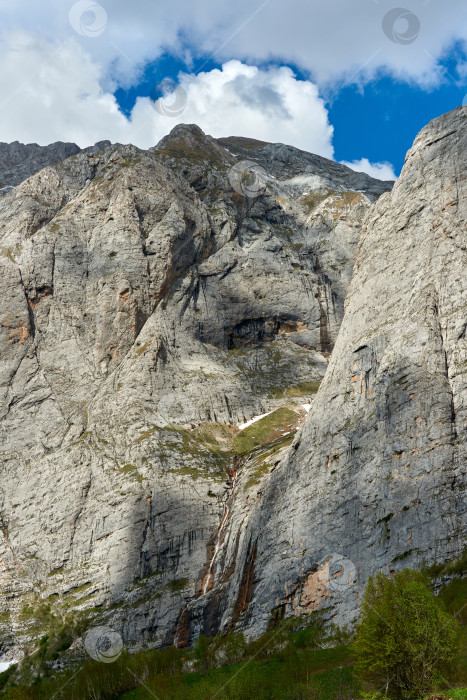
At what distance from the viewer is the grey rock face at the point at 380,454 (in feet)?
168

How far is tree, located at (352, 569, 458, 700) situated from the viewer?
96.4ft

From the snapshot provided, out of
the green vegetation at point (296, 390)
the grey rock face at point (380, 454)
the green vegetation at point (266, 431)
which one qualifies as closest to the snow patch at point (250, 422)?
the green vegetation at point (266, 431)

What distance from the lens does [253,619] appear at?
56406mm

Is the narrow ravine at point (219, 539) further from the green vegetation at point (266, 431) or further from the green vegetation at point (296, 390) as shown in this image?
the green vegetation at point (296, 390)

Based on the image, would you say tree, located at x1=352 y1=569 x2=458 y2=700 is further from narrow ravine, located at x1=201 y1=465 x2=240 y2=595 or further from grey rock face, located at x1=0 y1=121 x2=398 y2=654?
narrow ravine, located at x1=201 y1=465 x2=240 y2=595

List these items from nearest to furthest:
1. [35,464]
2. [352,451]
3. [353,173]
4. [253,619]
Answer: [253,619]
[352,451]
[35,464]
[353,173]

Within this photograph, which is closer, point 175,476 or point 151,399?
point 175,476

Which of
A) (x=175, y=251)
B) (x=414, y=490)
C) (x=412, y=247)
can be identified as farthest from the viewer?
(x=175, y=251)

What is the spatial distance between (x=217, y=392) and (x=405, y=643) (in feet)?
218

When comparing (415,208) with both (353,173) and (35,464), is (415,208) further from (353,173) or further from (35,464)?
(353,173)

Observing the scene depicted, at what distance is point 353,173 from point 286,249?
6669 centimetres

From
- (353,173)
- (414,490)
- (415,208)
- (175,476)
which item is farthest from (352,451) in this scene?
(353,173)

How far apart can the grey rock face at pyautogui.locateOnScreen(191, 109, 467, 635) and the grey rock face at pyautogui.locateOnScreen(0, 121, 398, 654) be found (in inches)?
165

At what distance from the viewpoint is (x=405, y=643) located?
2970 cm
